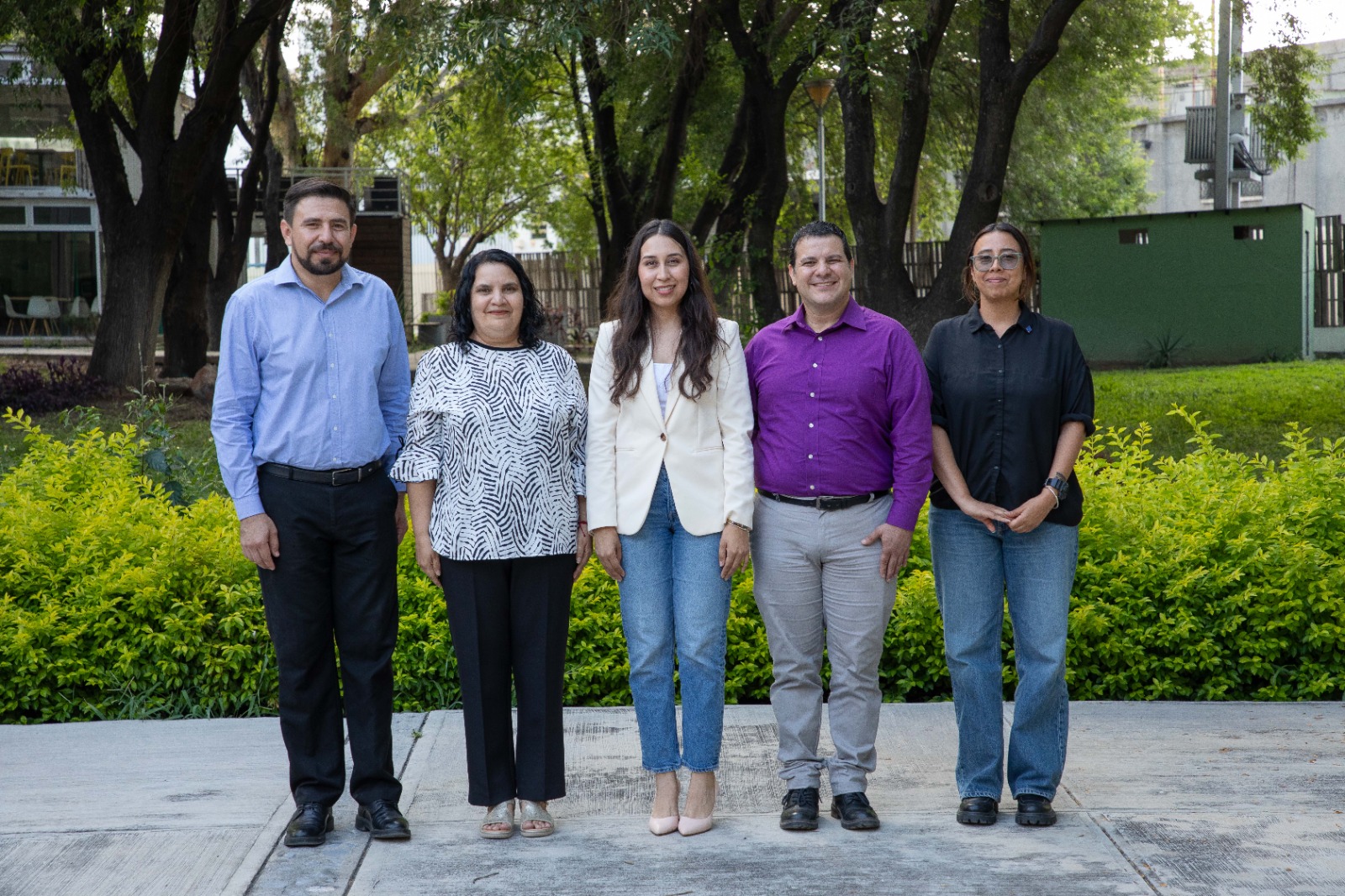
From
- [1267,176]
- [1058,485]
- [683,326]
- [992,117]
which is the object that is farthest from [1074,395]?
[1267,176]

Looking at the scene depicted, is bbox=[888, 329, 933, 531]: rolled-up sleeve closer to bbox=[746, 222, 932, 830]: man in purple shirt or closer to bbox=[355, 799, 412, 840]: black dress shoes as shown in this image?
bbox=[746, 222, 932, 830]: man in purple shirt

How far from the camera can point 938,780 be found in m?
4.62

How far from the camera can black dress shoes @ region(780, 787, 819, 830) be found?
4.14 m

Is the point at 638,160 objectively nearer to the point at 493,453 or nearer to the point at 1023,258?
the point at 1023,258

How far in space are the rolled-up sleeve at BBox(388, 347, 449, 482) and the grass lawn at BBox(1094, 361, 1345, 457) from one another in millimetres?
6902

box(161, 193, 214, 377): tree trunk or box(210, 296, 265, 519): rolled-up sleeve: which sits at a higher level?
box(161, 193, 214, 377): tree trunk

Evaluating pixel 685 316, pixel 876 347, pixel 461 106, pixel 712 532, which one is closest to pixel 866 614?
pixel 712 532

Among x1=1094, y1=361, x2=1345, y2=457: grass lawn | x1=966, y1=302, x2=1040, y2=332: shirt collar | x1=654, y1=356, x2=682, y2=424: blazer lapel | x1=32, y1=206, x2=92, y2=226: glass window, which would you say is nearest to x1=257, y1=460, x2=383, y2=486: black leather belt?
x1=654, y1=356, x2=682, y2=424: blazer lapel

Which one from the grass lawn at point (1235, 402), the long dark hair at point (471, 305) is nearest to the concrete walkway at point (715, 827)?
the long dark hair at point (471, 305)

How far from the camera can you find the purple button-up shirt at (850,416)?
4.10m

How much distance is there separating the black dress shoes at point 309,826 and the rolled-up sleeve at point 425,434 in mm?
1082

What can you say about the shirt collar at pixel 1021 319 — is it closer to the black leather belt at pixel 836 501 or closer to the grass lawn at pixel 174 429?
the black leather belt at pixel 836 501

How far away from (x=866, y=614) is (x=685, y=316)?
1.11 metres

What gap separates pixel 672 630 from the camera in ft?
13.9
